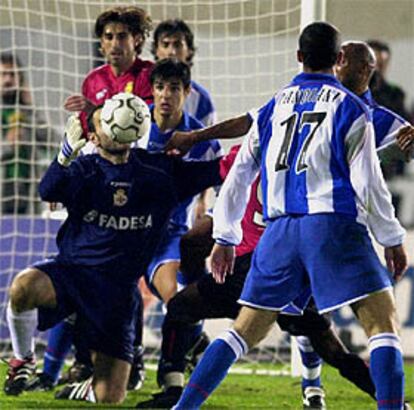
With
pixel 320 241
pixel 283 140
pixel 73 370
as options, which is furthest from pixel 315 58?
pixel 73 370

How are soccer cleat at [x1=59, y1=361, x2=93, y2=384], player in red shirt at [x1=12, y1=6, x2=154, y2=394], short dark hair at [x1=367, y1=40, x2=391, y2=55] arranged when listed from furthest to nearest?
short dark hair at [x1=367, y1=40, x2=391, y2=55] < player in red shirt at [x1=12, y1=6, x2=154, y2=394] < soccer cleat at [x1=59, y1=361, x2=93, y2=384]

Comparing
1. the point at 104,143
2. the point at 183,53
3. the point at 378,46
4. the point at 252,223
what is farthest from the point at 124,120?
the point at 378,46

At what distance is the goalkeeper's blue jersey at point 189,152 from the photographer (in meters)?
8.35

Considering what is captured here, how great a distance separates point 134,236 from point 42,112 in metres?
4.29

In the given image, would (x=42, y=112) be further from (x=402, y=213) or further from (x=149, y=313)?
(x=402, y=213)

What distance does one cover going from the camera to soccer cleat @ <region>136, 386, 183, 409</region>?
7.44 m

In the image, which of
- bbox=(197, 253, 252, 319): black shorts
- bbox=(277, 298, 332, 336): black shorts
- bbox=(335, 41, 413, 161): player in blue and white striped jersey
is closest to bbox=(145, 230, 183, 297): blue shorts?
bbox=(197, 253, 252, 319): black shorts

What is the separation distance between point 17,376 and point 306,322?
1516 mm

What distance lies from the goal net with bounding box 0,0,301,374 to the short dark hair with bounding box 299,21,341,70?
12.7 feet

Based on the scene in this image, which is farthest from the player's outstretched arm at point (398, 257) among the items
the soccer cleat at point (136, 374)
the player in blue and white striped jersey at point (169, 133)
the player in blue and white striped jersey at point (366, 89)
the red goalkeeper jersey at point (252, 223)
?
the soccer cleat at point (136, 374)

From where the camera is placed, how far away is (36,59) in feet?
38.4

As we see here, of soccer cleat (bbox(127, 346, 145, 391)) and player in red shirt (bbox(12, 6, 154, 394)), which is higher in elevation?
player in red shirt (bbox(12, 6, 154, 394))

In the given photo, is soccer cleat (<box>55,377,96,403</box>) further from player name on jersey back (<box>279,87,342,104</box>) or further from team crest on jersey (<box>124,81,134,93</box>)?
player name on jersey back (<box>279,87,342,104</box>)

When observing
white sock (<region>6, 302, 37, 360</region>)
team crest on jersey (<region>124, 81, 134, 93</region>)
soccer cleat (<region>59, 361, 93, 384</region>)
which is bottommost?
soccer cleat (<region>59, 361, 93, 384</region>)
